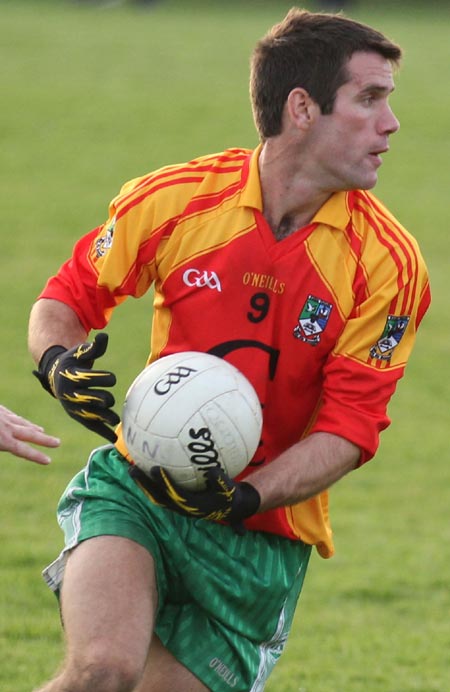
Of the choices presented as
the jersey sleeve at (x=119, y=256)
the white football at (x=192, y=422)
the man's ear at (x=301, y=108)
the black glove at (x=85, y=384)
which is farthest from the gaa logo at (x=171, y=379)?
the man's ear at (x=301, y=108)

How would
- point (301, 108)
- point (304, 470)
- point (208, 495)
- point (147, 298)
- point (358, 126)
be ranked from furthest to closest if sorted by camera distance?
point (147, 298), point (301, 108), point (358, 126), point (304, 470), point (208, 495)

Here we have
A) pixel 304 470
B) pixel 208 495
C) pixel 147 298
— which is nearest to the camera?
pixel 208 495

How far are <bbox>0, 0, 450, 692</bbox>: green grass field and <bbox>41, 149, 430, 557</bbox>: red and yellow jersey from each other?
6.81ft

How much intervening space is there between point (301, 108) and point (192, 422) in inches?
47.3

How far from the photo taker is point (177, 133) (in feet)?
84.4

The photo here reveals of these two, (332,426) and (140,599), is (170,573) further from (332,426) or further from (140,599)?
(332,426)

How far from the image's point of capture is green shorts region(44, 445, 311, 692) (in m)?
5.08

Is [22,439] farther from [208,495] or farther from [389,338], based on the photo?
[389,338]

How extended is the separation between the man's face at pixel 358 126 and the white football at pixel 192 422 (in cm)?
81

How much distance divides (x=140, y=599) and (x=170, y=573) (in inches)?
14.3

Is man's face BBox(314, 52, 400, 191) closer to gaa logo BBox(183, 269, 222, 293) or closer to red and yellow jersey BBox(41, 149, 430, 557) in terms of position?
red and yellow jersey BBox(41, 149, 430, 557)

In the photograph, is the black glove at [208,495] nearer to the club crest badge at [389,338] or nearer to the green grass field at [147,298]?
the club crest badge at [389,338]

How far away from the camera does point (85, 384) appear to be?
15.7 feet

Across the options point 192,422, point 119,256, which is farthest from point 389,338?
point 119,256
